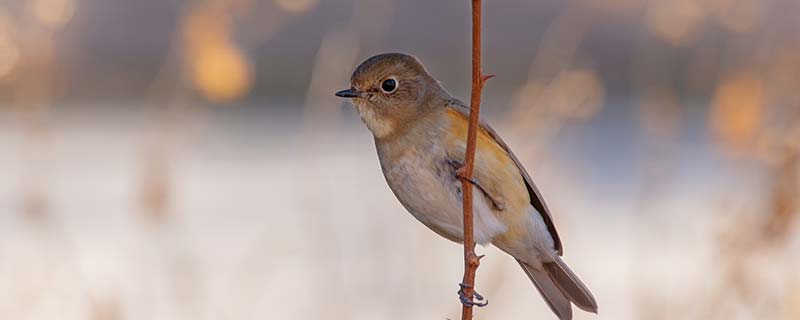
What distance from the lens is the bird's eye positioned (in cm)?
318

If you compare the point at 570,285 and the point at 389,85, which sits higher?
the point at 389,85

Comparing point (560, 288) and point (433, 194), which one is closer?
point (433, 194)

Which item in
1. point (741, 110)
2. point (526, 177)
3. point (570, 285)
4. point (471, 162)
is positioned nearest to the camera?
point (471, 162)

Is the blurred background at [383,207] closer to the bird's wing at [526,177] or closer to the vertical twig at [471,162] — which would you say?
the bird's wing at [526,177]

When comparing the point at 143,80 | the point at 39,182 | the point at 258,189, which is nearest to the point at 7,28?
the point at 39,182

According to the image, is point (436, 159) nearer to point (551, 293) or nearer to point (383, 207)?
point (551, 293)

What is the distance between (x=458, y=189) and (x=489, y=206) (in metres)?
0.16

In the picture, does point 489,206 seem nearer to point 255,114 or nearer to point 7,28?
point 7,28

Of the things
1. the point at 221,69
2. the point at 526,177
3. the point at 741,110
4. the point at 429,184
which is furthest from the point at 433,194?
the point at 741,110

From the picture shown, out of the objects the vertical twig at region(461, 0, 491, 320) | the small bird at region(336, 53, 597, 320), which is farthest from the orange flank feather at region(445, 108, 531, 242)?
the vertical twig at region(461, 0, 491, 320)

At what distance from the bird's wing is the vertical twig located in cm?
52

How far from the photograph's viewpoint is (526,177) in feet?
10.5

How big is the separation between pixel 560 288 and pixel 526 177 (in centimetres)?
45

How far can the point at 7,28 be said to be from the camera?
4.45 metres
